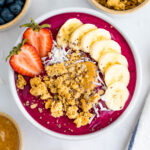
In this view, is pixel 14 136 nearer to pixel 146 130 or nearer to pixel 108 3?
pixel 146 130

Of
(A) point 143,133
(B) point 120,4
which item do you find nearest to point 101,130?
(A) point 143,133

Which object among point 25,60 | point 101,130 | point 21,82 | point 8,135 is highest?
point 25,60

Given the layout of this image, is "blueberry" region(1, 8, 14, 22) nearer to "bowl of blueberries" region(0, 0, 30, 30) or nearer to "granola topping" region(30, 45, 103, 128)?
"bowl of blueberries" region(0, 0, 30, 30)

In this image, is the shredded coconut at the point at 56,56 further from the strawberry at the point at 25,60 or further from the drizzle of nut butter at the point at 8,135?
the drizzle of nut butter at the point at 8,135

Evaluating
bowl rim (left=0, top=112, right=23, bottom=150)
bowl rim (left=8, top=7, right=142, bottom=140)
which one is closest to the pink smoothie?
bowl rim (left=8, top=7, right=142, bottom=140)

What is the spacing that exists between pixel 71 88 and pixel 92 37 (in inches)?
10.3

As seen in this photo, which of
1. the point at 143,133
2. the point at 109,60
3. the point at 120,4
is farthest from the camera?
the point at 143,133

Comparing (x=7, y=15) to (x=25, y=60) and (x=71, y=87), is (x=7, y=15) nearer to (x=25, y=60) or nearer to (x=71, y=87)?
(x=25, y=60)

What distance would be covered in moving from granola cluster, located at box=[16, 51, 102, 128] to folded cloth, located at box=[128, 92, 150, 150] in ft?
1.12

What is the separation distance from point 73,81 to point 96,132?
0.27m

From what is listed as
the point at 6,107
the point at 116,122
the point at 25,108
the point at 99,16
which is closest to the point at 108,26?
the point at 99,16

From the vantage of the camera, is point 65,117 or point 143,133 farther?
point 143,133

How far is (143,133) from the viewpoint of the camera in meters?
1.49

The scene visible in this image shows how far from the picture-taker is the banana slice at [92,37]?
4.17 feet
